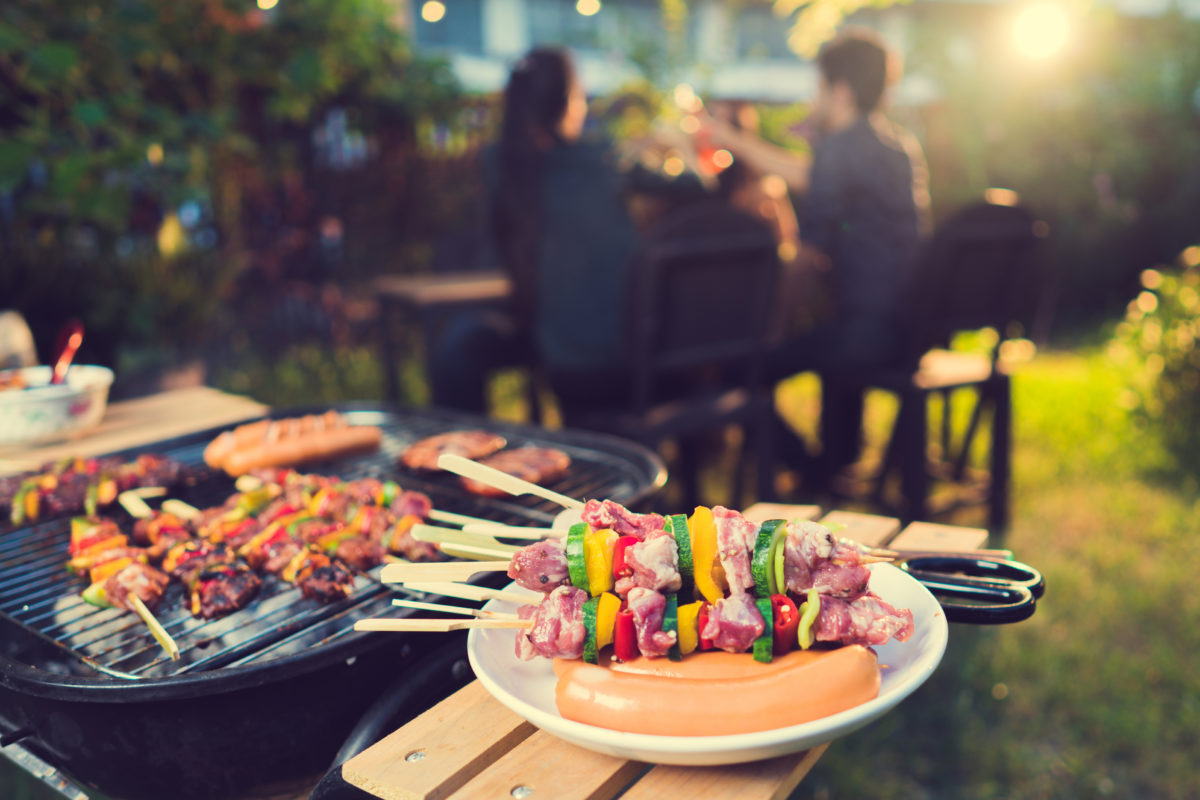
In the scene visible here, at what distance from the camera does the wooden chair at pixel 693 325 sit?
11.5ft

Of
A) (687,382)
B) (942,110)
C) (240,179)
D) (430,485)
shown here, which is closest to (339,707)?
(430,485)

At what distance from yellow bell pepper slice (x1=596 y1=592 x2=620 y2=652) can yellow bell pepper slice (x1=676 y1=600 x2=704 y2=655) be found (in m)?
0.08

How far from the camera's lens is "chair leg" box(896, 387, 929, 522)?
4.12 meters

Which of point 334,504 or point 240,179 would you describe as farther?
point 240,179

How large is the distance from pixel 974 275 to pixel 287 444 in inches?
127

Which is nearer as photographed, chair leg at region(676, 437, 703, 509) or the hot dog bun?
the hot dog bun

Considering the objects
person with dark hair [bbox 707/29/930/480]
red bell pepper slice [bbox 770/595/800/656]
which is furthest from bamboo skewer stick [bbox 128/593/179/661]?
person with dark hair [bbox 707/29/930/480]

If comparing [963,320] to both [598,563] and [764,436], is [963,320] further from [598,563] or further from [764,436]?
[598,563]

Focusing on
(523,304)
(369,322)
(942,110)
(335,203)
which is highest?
(942,110)

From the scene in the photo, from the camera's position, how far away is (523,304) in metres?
4.47

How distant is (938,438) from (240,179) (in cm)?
599

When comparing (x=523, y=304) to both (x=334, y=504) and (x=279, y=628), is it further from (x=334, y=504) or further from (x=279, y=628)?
(x=279, y=628)

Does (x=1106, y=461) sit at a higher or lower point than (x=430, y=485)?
lower

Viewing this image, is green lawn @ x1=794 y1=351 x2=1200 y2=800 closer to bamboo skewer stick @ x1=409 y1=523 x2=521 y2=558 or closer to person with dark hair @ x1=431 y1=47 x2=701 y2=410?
person with dark hair @ x1=431 y1=47 x2=701 y2=410
